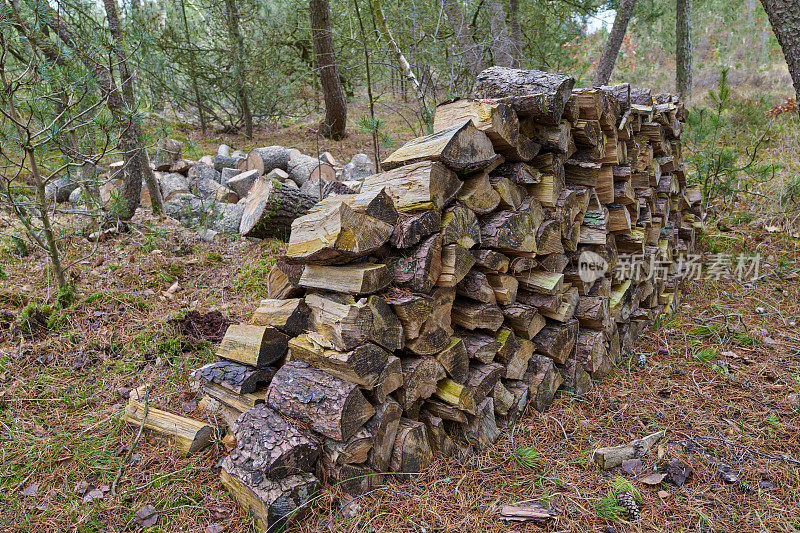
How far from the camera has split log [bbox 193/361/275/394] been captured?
82.8 inches

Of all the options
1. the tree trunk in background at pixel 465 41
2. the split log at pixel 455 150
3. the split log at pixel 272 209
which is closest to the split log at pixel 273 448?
the split log at pixel 455 150

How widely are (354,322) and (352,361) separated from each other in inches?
6.1

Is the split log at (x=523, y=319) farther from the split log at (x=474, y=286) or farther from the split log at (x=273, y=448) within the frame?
the split log at (x=273, y=448)

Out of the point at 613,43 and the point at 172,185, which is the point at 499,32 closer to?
the point at 613,43

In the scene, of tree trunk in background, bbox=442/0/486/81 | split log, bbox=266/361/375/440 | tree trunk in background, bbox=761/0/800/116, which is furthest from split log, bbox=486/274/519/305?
tree trunk in background, bbox=442/0/486/81

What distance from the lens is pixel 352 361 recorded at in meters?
1.80

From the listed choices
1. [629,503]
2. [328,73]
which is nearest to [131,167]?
[328,73]

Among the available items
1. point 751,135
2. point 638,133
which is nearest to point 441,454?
point 638,133

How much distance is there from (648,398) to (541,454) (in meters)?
1.05

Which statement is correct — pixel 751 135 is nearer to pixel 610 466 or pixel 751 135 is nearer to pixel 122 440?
pixel 610 466

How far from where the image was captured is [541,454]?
2.28m

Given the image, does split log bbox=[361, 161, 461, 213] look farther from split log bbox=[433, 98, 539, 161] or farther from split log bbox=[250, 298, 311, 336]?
split log bbox=[250, 298, 311, 336]

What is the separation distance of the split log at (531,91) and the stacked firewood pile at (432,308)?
0.03 feet

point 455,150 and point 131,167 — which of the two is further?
point 131,167
